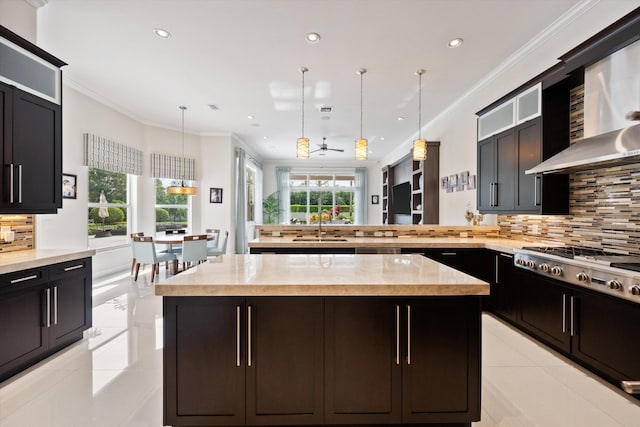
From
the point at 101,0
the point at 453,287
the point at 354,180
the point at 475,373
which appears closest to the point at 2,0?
the point at 101,0

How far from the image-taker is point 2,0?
2613mm

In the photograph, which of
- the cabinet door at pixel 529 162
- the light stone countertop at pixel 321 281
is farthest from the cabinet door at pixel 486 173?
the light stone countertop at pixel 321 281

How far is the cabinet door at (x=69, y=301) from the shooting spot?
8.49 feet

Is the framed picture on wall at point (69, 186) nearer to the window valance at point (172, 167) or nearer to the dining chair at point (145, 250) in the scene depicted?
the dining chair at point (145, 250)

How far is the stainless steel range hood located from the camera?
2025 millimetres

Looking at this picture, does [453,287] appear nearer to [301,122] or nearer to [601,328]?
[601,328]

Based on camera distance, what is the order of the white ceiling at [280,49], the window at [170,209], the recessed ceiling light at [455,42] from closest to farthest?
the white ceiling at [280,49] < the recessed ceiling light at [455,42] < the window at [170,209]

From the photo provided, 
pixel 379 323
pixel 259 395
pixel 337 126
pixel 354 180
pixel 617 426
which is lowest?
pixel 617 426

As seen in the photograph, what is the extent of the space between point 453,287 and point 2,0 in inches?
164

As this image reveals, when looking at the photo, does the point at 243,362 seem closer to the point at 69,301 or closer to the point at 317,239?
the point at 69,301

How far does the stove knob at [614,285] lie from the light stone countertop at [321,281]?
110cm

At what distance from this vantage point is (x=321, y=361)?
1.61 meters

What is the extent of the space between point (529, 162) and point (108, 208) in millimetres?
6748

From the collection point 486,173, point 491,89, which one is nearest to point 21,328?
point 486,173
